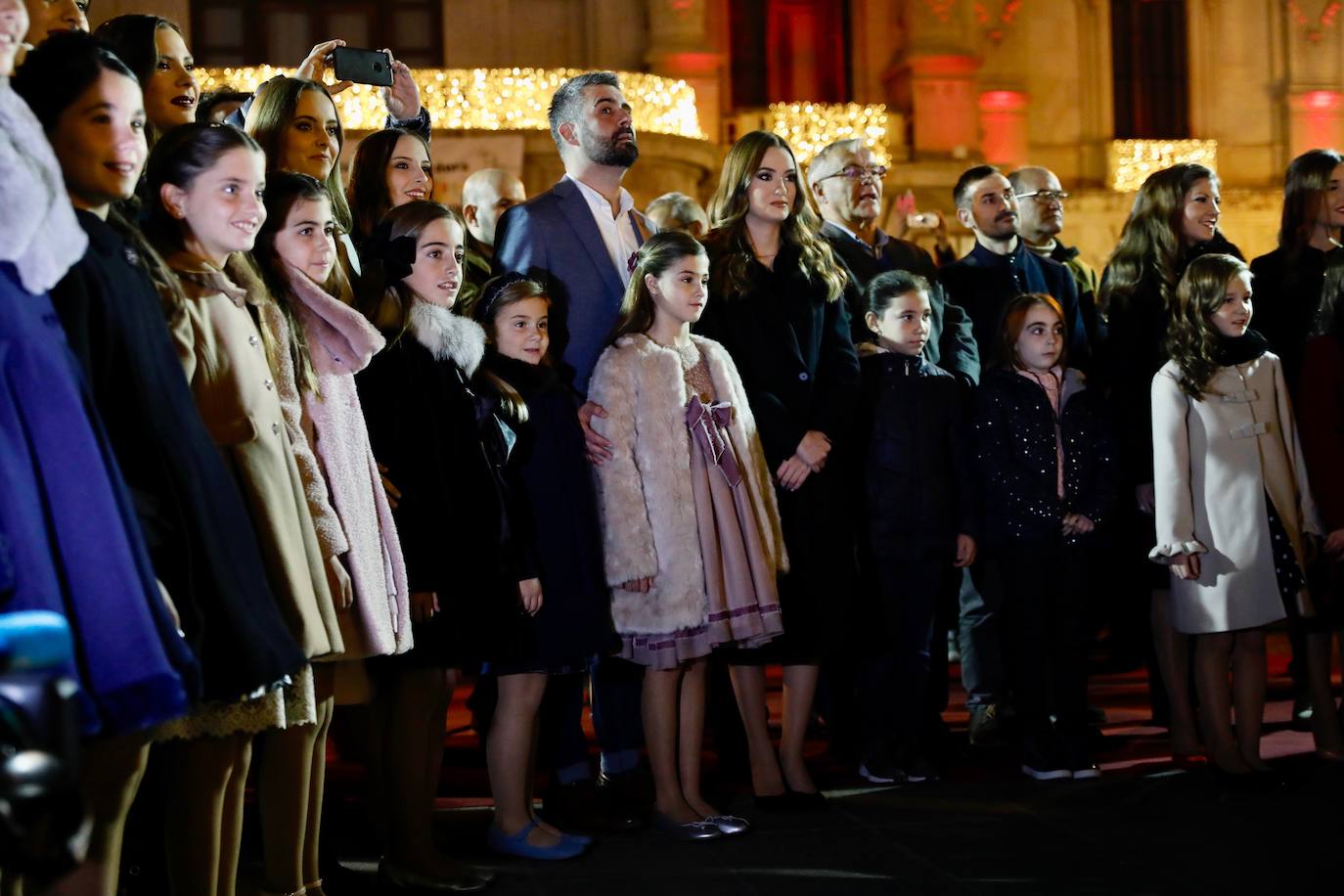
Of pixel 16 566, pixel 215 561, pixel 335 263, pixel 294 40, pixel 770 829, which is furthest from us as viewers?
pixel 294 40

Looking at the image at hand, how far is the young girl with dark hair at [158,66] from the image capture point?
15.2ft

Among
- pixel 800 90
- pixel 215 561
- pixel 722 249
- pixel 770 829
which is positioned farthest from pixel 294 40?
pixel 215 561

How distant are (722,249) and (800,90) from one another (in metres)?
13.0

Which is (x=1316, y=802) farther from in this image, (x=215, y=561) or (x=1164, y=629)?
(x=215, y=561)

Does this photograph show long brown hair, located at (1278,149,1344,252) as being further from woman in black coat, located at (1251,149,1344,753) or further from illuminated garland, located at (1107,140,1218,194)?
illuminated garland, located at (1107,140,1218,194)

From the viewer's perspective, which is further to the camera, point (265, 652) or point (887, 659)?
point (887, 659)

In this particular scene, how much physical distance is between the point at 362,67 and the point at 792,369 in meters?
1.54

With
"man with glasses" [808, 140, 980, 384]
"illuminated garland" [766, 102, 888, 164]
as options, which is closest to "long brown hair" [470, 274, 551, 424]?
"man with glasses" [808, 140, 980, 384]

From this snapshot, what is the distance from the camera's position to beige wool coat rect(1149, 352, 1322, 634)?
5.38 meters

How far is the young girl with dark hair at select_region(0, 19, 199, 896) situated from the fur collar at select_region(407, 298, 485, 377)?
144 centimetres

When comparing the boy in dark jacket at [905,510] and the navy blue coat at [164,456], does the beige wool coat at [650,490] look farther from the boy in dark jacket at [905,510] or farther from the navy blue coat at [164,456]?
the navy blue coat at [164,456]

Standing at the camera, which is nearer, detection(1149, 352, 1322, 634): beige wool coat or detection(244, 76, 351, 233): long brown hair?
detection(244, 76, 351, 233): long brown hair

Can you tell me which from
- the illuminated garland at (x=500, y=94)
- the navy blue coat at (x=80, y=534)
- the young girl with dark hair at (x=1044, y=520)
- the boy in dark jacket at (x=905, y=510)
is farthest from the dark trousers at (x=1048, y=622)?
the illuminated garland at (x=500, y=94)

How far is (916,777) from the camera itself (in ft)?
17.6
